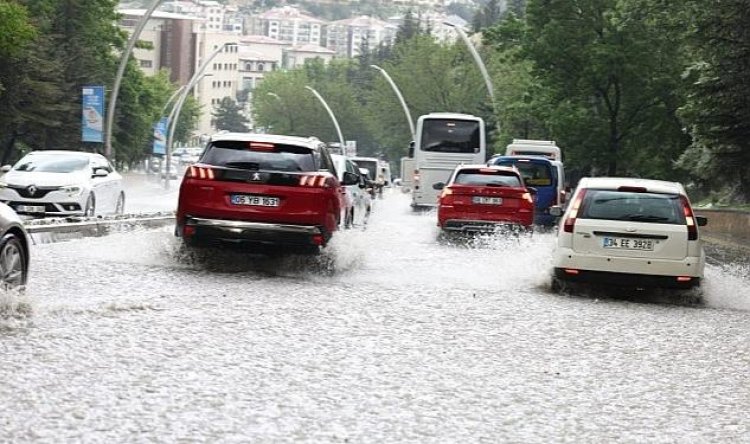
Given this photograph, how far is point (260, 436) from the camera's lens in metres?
7.57

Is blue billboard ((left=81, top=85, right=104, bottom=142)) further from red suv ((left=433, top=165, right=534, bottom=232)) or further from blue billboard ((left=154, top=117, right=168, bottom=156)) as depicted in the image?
blue billboard ((left=154, top=117, right=168, bottom=156))

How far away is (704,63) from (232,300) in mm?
18649

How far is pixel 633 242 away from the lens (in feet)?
54.5

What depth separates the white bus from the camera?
5219 centimetres

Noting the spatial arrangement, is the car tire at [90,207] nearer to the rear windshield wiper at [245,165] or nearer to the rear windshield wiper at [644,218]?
the rear windshield wiper at [245,165]

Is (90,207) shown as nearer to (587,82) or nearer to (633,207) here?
(633,207)

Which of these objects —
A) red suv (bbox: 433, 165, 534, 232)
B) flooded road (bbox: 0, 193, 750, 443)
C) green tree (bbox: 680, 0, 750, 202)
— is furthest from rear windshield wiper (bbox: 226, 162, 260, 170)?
green tree (bbox: 680, 0, 750, 202)

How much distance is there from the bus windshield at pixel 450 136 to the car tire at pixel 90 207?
963 inches

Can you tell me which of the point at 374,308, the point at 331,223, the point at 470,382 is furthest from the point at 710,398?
the point at 331,223

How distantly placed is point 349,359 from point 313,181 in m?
7.24

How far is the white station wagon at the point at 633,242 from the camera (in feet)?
54.4

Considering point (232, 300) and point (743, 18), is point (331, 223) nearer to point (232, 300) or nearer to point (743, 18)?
point (232, 300)

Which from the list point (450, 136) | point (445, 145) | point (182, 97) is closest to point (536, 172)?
point (445, 145)

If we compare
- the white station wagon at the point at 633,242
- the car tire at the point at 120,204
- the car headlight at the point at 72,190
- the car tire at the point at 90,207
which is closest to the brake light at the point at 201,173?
the white station wagon at the point at 633,242
